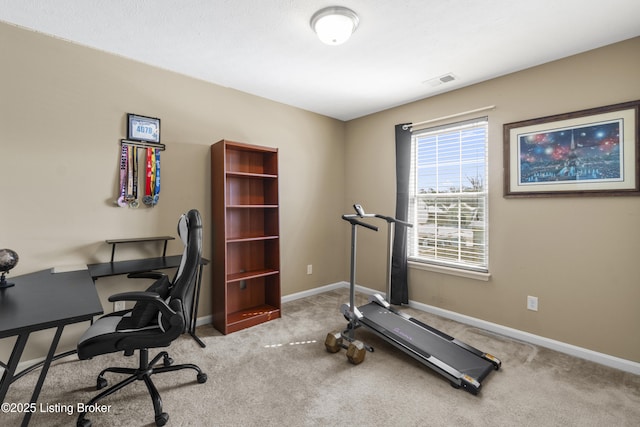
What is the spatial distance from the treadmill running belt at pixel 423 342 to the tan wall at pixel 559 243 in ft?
2.71

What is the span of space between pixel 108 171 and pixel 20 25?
3.79 ft

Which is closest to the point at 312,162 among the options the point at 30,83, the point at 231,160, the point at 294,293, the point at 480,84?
the point at 231,160

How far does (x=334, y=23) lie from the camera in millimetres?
2016

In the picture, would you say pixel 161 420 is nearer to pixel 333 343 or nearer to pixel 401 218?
pixel 333 343

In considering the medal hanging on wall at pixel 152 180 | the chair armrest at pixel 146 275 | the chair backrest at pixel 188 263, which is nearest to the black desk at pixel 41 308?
the chair armrest at pixel 146 275

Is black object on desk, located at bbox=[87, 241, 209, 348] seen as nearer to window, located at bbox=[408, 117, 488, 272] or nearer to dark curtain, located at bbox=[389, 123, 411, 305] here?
dark curtain, located at bbox=[389, 123, 411, 305]

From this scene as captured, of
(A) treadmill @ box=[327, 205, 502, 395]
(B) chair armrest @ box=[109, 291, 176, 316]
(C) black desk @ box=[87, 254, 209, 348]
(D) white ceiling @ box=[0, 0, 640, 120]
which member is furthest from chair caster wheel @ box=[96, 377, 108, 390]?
(D) white ceiling @ box=[0, 0, 640, 120]

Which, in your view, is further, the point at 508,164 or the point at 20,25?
the point at 508,164

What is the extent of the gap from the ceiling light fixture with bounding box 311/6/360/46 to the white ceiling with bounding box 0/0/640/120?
4 centimetres

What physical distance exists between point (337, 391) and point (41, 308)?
178 centimetres

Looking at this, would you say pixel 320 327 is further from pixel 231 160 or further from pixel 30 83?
pixel 30 83

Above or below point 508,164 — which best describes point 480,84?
above

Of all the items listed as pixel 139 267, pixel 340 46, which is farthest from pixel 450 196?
pixel 139 267

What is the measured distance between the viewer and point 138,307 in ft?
5.93
